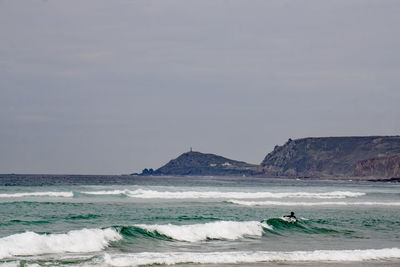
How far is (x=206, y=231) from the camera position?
22438 mm

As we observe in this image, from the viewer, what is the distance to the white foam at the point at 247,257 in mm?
Result: 16109

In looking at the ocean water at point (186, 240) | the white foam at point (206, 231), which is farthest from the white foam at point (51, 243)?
the white foam at point (206, 231)

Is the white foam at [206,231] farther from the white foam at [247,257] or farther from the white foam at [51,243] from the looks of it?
the white foam at [247,257]

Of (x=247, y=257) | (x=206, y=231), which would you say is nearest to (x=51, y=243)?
(x=247, y=257)

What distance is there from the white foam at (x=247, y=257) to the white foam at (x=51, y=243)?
1.89 metres

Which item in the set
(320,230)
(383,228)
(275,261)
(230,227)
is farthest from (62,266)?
(383,228)

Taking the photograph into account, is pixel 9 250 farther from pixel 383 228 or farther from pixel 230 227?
pixel 383 228

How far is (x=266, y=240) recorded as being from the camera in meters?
22.2

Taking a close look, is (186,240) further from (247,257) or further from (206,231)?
(247,257)

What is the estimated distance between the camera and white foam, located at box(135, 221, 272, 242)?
2166cm

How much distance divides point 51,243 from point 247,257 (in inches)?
245

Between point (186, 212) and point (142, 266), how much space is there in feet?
56.8

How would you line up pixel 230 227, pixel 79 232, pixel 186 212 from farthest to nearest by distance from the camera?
pixel 186 212 → pixel 230 227 → pixel 79 232

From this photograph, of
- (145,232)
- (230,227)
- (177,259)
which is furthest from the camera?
(230,227)
